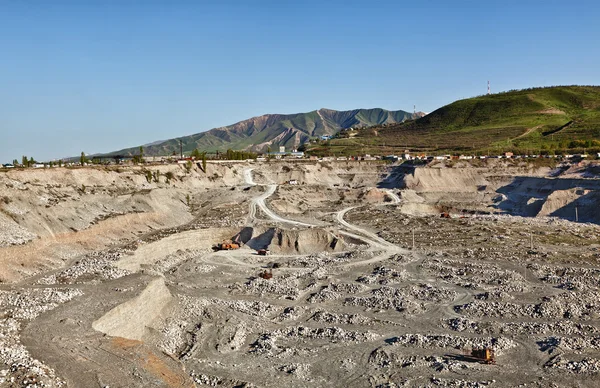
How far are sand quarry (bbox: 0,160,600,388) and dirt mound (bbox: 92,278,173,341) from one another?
103 mm

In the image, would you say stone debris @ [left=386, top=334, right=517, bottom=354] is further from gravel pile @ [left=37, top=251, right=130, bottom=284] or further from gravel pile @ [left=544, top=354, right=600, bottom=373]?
gravel pile @ [left=37, top=251, right=130, bottom=284]

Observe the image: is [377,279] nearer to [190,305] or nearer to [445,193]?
[190,305]

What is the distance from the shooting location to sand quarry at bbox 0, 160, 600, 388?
85.3 feet

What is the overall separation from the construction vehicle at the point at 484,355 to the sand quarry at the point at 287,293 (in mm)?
382

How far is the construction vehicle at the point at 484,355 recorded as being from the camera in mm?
26873

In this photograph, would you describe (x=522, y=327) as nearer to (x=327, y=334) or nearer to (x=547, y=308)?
(x=547, y=308)

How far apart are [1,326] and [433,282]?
31.7 m

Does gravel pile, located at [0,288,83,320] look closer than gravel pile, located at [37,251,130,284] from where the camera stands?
Yes

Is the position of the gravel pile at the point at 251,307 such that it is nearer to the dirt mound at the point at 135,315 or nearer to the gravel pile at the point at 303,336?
the gravel pile at the point at 303,336

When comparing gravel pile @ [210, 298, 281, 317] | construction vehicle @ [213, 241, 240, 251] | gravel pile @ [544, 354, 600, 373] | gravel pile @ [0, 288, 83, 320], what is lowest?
gravel pile @ [544, 354, 600, 373]

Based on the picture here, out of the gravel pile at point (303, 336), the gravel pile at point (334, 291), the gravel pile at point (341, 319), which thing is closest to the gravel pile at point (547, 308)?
the gravel pile at point (341, 319)

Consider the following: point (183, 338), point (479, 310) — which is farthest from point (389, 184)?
point (183, 338)

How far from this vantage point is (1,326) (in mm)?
28328

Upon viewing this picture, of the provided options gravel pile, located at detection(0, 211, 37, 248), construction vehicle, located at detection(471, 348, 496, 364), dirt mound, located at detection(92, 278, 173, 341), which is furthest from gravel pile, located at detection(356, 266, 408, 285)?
gravel pile, located at detection(0, 211, 37, 248)
